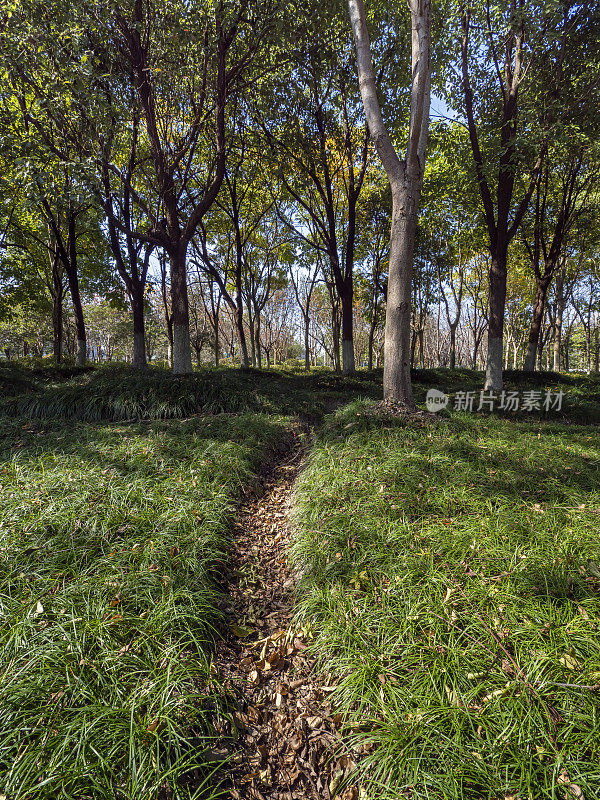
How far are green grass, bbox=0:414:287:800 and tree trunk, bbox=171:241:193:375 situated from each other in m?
4.71

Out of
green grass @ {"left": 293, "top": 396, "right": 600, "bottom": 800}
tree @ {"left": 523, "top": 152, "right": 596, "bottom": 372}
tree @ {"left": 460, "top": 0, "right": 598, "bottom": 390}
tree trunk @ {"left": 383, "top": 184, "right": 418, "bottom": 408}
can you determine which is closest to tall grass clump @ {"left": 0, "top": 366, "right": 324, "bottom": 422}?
tree trunk @ {"left": 383, "top": 184, "right": 418, "bottom": 408}

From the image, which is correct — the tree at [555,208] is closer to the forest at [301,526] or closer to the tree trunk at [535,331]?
the tree trunk at [535,331]

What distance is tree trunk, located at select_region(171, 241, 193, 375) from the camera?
8.15 meters

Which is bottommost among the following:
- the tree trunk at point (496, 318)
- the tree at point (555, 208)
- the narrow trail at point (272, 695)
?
the narrow trail at point (272, 695)

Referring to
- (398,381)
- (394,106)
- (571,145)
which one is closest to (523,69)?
(571,145)

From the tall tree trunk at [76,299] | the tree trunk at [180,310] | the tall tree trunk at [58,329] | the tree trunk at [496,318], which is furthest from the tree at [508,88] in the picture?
the tall tree trunk at [58,329]

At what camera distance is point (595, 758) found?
1304mm

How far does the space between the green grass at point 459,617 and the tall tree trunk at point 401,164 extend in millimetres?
2175

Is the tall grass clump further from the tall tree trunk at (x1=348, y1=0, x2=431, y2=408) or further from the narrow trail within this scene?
the narrow trail

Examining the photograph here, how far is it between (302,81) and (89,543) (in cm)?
1218

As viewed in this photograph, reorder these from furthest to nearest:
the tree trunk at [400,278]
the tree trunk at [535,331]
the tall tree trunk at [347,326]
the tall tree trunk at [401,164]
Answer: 1. the tree trunk at [535,331]
2. the tall tree trunk at [347,326]
3. the tree trunk at [400,278]
4. the tall tree trunk at [401,164]

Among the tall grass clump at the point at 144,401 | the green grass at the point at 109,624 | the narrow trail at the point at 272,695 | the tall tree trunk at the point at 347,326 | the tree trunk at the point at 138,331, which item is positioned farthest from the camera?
the tall tree trunk at the point at 347,326

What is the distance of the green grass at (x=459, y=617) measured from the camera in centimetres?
136

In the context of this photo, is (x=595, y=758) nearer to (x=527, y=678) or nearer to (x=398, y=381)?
(x=527, y=678)
